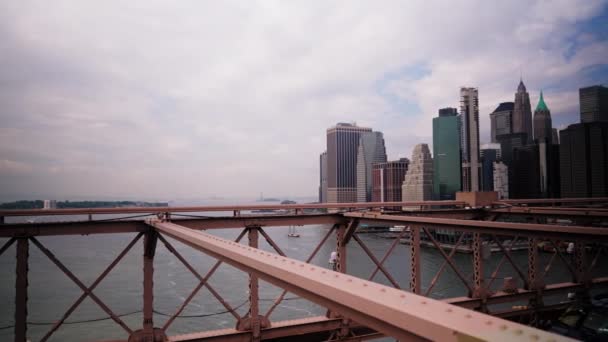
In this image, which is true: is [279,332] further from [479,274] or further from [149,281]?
[479,274]

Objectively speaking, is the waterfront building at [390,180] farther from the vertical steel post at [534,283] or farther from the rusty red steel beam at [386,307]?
the rusty red steel beam at [386,307]

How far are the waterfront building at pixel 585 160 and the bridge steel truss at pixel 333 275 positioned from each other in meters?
105

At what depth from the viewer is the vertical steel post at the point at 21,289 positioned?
6.96 m

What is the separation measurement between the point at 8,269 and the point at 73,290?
88.5ft

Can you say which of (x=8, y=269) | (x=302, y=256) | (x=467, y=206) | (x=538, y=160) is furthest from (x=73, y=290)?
(x=538, y=160)

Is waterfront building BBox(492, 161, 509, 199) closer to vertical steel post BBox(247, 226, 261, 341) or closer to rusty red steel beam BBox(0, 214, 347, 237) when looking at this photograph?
rusty red steel beam BBox(0, 214, 347, 237)

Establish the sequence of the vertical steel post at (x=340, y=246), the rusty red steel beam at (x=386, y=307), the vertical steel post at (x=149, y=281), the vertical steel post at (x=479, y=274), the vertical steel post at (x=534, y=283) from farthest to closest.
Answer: the vertical steel post at (x=534, y=283)
the vertical steel post at (x=479, y=274)
the vertical steel post at (x=340, y=246)
the vertical steel post at (x=149, y=281)
the rusty red steel beam at (x=386, y=307)

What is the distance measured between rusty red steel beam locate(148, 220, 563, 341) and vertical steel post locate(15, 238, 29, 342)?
238 inches

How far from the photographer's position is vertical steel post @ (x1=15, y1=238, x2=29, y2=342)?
6.96 metres

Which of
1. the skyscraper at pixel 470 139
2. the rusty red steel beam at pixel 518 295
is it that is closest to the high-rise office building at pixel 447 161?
the skyscraper at pixel 470 139

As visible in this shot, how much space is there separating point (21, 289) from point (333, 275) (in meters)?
7.34

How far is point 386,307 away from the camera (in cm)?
187

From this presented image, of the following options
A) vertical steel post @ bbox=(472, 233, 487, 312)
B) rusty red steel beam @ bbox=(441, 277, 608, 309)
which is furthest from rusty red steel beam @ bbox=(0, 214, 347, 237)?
vertical steel post @ bbox=(472, 233, 487, 312)

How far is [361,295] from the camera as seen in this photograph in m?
2.04
